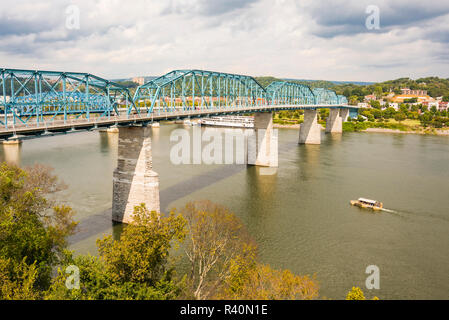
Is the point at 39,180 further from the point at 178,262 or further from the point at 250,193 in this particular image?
the point at 250,193

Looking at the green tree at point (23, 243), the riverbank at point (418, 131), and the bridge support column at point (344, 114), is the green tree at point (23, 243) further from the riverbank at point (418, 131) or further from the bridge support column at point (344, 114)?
the bridge support column at point (344, 114)

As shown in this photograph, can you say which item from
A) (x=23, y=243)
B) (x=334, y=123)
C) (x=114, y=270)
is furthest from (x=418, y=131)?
(x=23, y=243)

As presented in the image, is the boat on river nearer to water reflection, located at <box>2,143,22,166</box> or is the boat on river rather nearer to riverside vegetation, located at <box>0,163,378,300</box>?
riverside vegetation, located at <box>0,163,378,300</box>

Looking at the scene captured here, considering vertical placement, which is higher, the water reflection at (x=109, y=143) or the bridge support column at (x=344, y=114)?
the bridge support column at (x=344, y=114)

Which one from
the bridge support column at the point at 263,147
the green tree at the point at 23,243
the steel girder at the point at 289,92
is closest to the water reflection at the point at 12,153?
the bridge support column at the point at 263,147

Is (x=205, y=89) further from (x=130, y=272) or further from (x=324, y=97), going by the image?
(x=324, y=97)

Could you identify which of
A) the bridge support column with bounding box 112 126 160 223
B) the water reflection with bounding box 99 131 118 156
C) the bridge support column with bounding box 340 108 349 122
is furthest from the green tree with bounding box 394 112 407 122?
the bridge support column with bounding box 112 126 160 223

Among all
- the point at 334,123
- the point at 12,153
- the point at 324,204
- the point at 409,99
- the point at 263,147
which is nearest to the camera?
the point at 324,204
